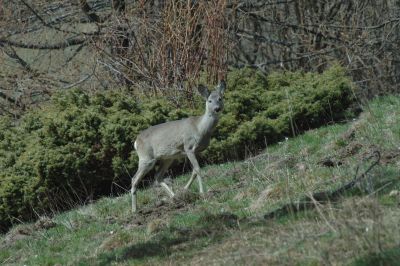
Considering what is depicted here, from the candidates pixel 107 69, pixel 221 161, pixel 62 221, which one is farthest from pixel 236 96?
pixel 62 221

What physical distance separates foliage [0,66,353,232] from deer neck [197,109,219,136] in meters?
2.26

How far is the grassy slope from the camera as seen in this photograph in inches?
309

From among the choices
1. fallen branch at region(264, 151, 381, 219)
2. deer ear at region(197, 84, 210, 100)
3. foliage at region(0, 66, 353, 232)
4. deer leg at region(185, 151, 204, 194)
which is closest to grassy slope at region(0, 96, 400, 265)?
fallen branch at region(264, 151, 381, 219)

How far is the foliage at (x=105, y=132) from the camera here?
1589 cm

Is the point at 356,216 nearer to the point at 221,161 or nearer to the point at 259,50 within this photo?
the point at 221,161

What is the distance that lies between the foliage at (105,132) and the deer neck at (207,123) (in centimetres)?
226

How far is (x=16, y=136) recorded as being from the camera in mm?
17266

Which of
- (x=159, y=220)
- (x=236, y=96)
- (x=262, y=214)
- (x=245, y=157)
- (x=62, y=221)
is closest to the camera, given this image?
(x=262, y=214)

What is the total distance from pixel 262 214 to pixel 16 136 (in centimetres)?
801

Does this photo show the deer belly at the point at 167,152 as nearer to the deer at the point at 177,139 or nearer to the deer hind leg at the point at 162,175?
the deer at the point at 177,139

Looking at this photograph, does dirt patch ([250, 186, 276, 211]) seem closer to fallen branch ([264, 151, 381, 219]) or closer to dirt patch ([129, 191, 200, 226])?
fallen branch ([264, 151, 381, 219])

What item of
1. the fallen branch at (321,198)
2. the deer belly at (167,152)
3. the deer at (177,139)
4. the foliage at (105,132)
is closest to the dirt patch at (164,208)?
the deer at (177,139)

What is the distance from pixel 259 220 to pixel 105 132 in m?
6.82

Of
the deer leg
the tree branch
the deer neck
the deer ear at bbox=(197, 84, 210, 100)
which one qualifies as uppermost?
the tree branch
